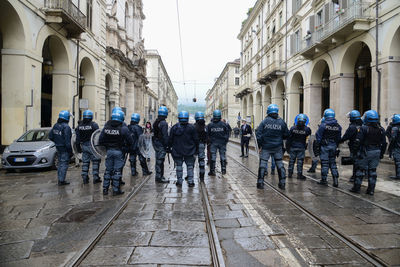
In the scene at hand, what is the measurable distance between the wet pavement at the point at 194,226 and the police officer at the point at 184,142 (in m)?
0.60

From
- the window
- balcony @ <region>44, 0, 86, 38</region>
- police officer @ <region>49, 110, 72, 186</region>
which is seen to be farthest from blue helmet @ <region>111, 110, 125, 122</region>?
the window

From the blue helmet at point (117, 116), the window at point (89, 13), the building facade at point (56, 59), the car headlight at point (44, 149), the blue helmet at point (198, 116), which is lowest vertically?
the car headlight at point (44, 149)

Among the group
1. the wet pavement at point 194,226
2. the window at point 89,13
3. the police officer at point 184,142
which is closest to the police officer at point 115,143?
the wet pavement at point 194,226

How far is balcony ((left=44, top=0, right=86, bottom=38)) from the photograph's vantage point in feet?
42.6

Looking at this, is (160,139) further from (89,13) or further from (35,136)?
(89,13)

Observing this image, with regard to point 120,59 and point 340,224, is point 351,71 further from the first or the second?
point 120,59

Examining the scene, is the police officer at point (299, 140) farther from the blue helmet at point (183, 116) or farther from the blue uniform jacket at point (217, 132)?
the blue helmet at point (183, 116)

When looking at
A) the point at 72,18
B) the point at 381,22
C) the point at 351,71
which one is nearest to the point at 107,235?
the point at 72,18

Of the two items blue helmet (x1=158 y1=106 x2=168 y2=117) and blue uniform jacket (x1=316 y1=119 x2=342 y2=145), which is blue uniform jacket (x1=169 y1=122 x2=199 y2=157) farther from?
blue uniform jacket (x1=316 y1=119 x2=342 y2=145)

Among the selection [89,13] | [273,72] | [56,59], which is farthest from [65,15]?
[273,72]

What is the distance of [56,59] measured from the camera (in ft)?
51.1

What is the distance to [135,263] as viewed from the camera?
2.90m

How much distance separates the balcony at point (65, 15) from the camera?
13.0 meters

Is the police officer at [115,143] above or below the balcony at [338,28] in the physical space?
below
